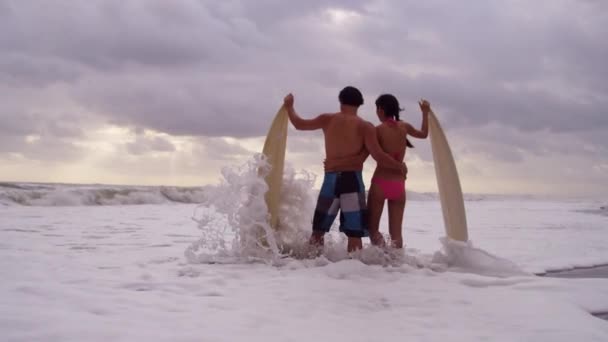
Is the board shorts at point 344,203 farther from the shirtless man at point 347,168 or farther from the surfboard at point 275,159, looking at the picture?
the surfboard at point 275,159

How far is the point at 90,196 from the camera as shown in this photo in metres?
17.1

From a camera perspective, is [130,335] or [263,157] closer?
[130,335]

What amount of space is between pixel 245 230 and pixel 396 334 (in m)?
2.52

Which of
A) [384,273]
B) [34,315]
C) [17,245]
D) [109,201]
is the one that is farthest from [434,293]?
[109,201]

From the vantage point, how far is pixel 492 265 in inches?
182

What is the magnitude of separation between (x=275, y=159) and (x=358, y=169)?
2.90 ft

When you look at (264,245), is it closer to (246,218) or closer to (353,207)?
(246,218)

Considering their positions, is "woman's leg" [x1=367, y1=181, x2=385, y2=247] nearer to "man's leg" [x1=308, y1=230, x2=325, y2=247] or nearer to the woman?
the woman

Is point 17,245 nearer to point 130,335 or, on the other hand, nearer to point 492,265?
point 130,335

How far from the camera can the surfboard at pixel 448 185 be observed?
17.2 feet

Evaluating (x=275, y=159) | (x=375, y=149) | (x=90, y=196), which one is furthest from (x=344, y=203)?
(x=90, y=196)

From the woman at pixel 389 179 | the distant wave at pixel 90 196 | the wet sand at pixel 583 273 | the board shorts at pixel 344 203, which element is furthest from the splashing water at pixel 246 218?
the distant wave at pixel 90 196

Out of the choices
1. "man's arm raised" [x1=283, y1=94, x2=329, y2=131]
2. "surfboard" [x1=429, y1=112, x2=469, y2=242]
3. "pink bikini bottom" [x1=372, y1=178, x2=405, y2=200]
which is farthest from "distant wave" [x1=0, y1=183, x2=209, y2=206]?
"pink bikini bottom" [x1=372, y1=178, x2=405, y2=200]

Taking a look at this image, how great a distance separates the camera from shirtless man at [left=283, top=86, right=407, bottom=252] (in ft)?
15.6
